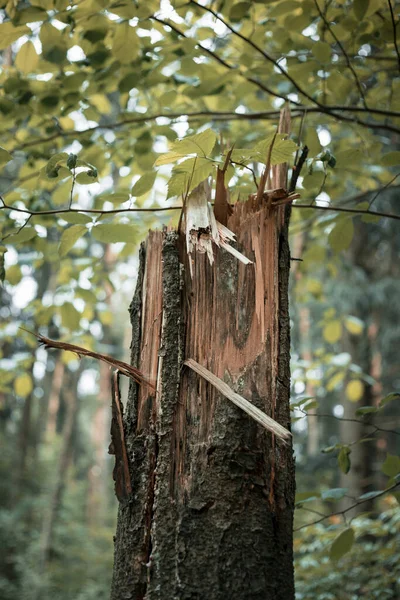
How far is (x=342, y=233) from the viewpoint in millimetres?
2160

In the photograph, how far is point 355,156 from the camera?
2080 mm

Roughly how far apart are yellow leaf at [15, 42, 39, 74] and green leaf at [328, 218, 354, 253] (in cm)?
134

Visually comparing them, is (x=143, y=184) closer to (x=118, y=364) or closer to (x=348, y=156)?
(x=118, y=364)

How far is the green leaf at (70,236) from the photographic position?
1.80 metres

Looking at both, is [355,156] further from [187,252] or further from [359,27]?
[187,252]

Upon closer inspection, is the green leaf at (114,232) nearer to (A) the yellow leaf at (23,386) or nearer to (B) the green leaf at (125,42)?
(B) the green leaf at (125,42)

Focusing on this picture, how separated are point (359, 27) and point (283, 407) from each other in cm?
174

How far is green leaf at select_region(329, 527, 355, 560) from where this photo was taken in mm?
1930

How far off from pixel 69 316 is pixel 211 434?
67.7 inches

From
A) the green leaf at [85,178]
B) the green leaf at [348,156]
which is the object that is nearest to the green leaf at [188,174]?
the green leaf at [85,178]

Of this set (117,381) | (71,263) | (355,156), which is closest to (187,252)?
(117,381)

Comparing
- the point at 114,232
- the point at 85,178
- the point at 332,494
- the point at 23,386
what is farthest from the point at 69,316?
the point at 332,494

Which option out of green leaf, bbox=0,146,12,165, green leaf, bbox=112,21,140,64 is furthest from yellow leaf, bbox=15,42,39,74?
green leaf, bbox=0,146,12,165

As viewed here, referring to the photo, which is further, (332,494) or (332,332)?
(332,332)
